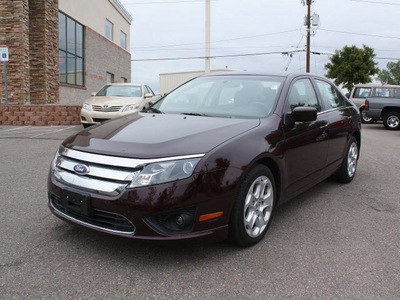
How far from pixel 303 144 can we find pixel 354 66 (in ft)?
110

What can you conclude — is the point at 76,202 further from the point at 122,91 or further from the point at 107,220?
the point at 122,91

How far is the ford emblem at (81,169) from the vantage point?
2643 millimetres

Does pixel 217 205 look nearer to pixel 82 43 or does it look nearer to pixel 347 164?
pixel 347 164

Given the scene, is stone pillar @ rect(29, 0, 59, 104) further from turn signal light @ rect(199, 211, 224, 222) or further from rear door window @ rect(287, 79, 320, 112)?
turn signal light @ rect(199, 211, 224, 222)

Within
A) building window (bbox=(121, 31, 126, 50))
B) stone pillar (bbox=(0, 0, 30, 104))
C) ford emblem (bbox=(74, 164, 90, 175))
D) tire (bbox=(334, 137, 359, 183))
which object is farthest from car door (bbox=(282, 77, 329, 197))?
building window (bbox=(121, 31, 126, 50))

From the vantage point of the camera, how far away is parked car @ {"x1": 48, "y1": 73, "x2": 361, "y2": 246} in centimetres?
249

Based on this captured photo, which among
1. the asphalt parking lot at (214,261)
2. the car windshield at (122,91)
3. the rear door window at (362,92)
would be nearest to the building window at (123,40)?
the car windshield at (122,91)

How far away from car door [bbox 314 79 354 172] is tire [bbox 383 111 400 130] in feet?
36.9

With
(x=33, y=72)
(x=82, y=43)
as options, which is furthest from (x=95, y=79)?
(x=33, y=72)

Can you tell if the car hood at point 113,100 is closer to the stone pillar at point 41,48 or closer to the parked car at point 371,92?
the stone pillar at point 41,48

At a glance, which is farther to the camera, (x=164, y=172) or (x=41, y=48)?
(x=41, y=48)

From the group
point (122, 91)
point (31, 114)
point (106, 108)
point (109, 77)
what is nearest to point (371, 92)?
point (122, 91)

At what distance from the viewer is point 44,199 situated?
13.5 ft

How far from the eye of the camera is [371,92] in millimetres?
16547
